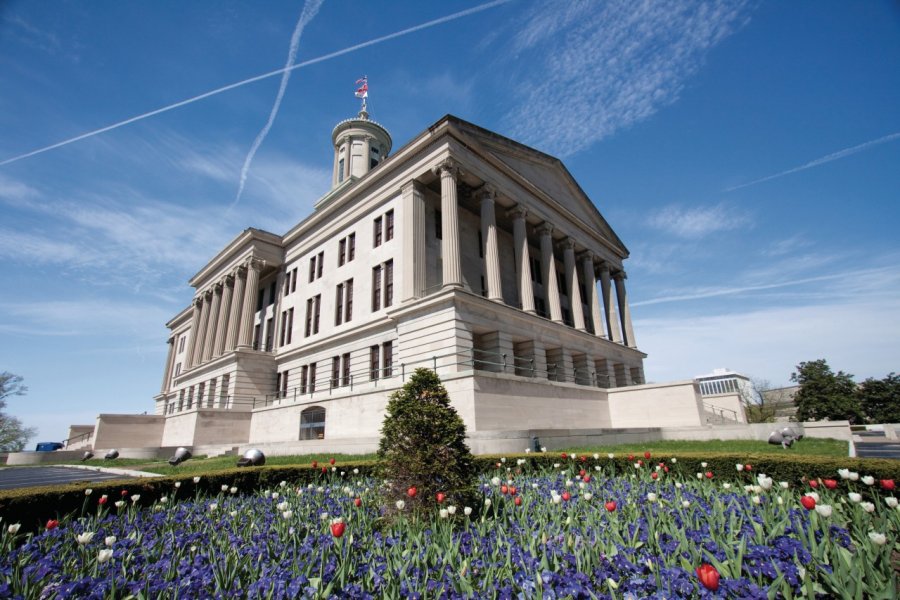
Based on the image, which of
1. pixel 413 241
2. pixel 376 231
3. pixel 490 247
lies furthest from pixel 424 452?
pixel 376 231

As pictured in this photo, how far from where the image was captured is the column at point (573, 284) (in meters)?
35.5

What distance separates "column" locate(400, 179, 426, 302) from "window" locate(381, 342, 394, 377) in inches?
136

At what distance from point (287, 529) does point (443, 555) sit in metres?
2.47

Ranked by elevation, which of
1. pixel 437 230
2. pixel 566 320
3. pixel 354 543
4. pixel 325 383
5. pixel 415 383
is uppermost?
pixel 437 230

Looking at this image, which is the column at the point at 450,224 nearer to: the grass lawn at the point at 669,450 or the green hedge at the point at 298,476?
the grass lawn at the point at 669,450

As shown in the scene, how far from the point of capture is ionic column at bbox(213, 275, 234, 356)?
43719 millimetres

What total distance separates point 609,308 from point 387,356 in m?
25.8

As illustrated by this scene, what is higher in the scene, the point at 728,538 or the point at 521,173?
the point at 521,173

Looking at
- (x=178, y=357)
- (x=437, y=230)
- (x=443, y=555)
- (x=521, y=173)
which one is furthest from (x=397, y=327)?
(x=178, y=357)

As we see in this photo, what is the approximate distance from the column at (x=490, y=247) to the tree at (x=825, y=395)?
50.7 metres

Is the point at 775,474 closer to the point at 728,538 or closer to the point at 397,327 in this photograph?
the point at 728,538

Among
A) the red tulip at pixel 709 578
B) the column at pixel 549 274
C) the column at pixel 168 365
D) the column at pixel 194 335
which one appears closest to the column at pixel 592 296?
the column at pixel 549 274

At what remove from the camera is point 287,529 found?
228 inches

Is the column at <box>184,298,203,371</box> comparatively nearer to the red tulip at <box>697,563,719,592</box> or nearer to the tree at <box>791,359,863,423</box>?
the red tulip at <box>697,563,719,592</box>
